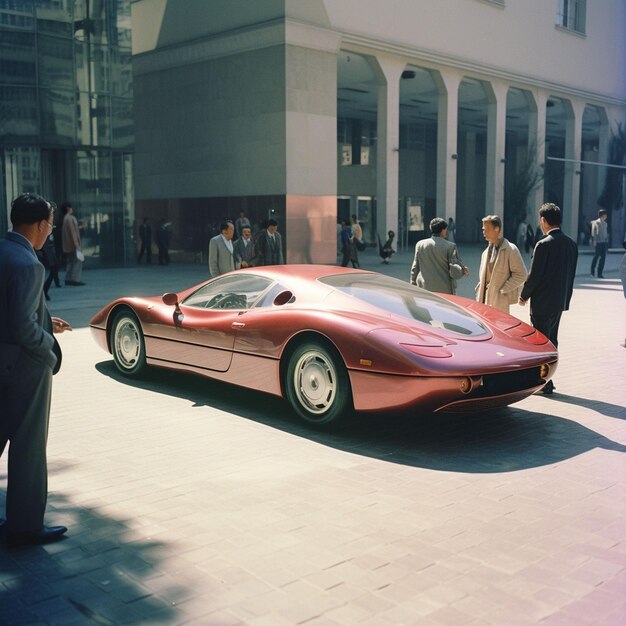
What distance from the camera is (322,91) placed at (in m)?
26.2

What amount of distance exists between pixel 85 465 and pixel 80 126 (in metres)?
21.0

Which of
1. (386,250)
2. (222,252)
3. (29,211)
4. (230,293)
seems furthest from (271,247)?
(386,250)

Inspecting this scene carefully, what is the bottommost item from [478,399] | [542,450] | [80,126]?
[542,450]

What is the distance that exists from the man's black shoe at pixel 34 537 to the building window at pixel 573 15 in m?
38.4

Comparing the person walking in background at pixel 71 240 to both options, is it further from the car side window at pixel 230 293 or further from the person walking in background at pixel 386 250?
the car side window at pixel 230 293

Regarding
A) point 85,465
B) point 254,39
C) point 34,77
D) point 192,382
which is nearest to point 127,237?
point 34,77

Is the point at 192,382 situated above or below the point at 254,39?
below

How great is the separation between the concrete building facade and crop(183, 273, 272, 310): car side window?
18.0 meters

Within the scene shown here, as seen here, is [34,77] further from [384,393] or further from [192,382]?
[384,393]

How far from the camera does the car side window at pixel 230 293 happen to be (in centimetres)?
709

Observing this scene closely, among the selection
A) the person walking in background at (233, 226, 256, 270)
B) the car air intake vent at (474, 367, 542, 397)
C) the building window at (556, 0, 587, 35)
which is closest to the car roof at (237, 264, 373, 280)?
the car air intake vent at (474, 367, 542, 397)

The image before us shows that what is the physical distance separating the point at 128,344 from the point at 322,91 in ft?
64.6

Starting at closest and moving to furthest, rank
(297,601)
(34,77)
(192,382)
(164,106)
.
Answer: (297,601) → (192,382) → (34,77) → (164,106)

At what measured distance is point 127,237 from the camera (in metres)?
26.2
